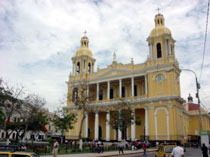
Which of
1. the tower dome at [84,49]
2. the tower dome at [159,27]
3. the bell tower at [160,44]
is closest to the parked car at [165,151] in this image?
the bell tower at [160,44]

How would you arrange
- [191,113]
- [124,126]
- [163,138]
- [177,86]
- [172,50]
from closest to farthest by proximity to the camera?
[124,126] → [163,138] → [177,86] → [172,50] → [191,113]

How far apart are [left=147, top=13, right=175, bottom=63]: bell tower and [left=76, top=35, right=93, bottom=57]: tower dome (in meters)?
16.1

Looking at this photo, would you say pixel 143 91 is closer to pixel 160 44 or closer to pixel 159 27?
pixel 160 44

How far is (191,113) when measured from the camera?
5734cm

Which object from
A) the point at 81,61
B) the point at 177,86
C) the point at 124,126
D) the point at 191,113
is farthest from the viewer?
the point at 191,113

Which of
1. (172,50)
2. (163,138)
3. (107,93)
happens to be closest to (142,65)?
(172,50)

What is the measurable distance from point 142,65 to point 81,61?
15.9 metres

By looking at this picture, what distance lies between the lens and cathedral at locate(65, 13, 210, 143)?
3737cm

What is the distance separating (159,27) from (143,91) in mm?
12774

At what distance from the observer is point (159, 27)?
42875mm

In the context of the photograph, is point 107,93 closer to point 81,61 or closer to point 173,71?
point 81,61

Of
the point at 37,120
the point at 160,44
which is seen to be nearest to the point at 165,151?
the point at 37,120

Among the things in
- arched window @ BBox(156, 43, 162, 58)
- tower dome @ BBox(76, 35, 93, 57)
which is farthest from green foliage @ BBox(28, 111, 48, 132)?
arched window @ BBox(156, 43, 162, 58)

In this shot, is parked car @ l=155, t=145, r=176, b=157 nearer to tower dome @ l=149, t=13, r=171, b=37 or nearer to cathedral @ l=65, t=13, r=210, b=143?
cathedral @ l=65, t=13, r=210, b=143
